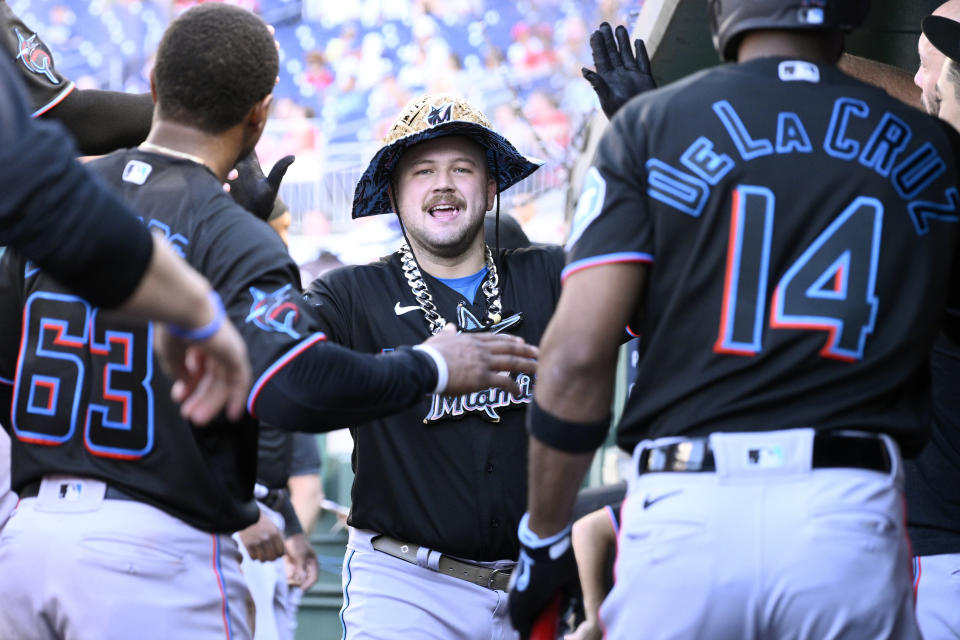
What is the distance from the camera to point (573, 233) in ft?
7.98

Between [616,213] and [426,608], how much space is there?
1.61 metres

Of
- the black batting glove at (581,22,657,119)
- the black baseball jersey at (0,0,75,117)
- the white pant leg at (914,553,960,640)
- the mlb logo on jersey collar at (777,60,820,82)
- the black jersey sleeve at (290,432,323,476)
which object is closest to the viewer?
the mlb logo on jersey collar at (777,60,820,82)

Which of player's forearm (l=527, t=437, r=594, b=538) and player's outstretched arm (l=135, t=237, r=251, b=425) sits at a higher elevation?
player's outstretched arm (l=135, t=237, r=251, b=425)

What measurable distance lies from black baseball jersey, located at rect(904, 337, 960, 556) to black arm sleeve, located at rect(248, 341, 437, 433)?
1.53 m

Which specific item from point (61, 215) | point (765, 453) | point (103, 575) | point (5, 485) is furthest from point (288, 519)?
point (61, 215)

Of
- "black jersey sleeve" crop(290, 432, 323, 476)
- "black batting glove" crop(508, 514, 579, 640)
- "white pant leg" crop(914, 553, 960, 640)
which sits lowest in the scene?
"black jersey sleeve" crop(290, 432, 323, 476)

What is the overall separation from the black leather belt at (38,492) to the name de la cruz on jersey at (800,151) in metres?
1.40

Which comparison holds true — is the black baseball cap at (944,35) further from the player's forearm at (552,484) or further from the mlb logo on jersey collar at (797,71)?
the player's forearm at (552,484)

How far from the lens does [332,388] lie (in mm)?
2711

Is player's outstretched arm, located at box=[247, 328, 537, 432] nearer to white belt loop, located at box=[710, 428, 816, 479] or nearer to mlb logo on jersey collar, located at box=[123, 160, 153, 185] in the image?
mlb logo on jersey collar, located at box=[123, 160, 153, 185]

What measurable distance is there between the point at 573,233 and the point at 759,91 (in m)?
0.49

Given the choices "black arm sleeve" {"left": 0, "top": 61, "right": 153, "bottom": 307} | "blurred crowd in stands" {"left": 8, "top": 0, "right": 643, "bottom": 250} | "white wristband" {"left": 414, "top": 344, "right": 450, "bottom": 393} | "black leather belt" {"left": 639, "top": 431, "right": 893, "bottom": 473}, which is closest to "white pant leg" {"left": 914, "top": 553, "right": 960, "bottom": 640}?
"black leather belt" {"left": 639, "top": 431, "right": 893, "bottom": 473}

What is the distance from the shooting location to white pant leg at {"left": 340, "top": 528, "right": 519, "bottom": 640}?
3412 mm

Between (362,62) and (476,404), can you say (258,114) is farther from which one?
(362,62)
